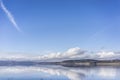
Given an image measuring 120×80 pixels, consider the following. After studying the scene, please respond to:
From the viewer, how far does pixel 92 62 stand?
563ft

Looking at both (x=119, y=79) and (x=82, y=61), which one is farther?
(x=82, y=61)

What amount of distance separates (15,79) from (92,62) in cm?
13299

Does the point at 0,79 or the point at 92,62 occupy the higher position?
the point at 92,62

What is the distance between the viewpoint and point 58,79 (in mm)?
41312

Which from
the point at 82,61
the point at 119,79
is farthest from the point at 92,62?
the point at 119,79

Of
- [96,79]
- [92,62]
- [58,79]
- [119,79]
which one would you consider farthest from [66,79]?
[92,62]

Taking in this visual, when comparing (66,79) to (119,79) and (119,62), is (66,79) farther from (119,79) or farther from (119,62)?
(119,62)

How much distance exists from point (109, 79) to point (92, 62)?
13064 cm

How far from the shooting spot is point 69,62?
180 meters

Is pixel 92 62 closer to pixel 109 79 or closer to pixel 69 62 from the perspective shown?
pixel 69 62

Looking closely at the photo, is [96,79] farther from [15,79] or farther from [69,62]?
[69,62]

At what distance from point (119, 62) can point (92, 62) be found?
43.7 feet

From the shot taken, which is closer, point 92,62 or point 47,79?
point 47,79

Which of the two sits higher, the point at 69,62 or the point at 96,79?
the point at 69,62
